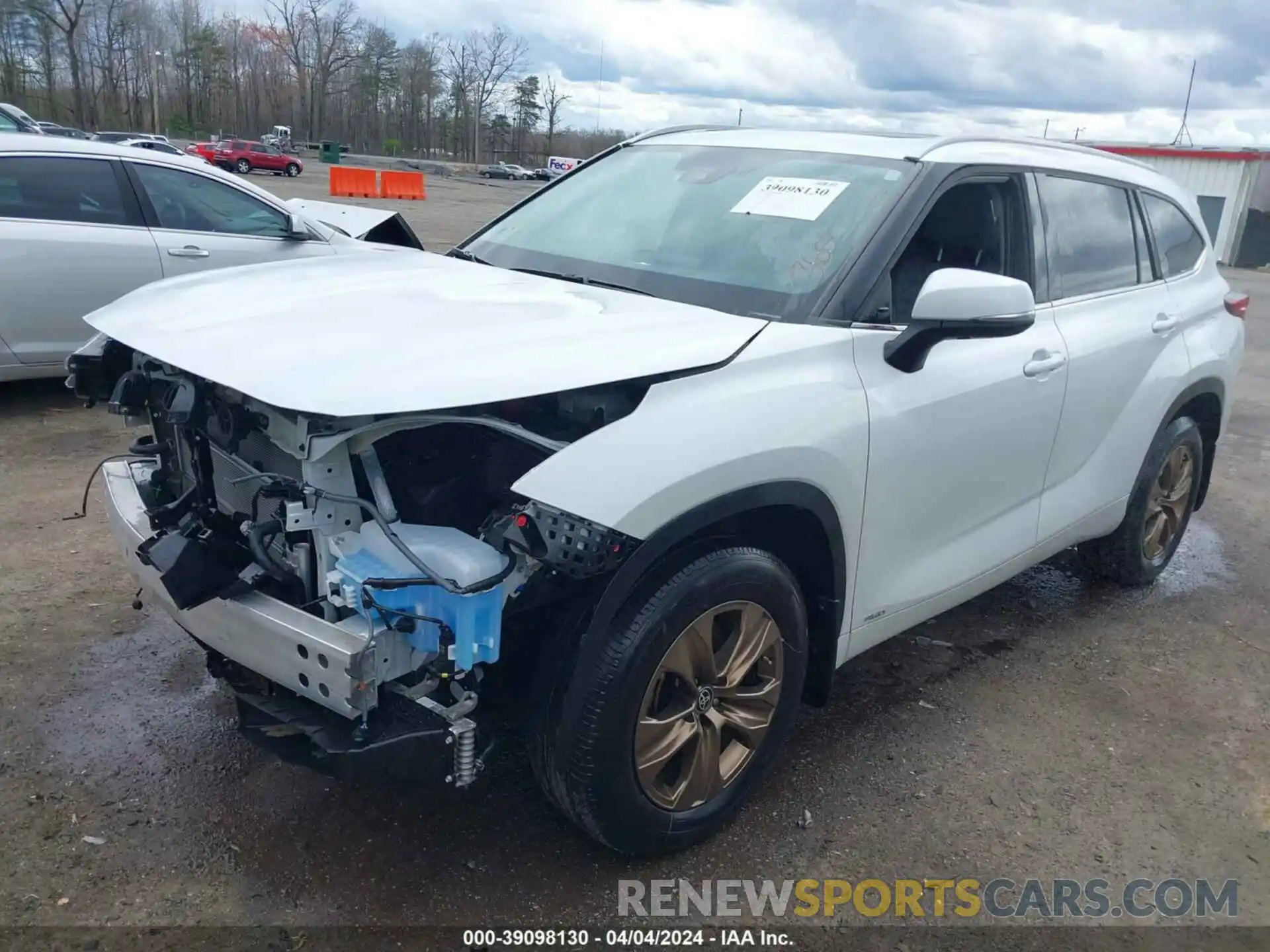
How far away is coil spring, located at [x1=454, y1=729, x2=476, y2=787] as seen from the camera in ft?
7.30

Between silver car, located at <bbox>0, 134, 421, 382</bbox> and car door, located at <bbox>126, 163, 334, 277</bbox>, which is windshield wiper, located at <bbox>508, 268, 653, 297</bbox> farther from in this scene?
car door, located at <bbox>126, 163, 334, 277</bbox>

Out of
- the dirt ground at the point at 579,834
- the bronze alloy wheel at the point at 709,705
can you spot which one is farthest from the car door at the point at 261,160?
the bronze alloy wheel at the point at 709,705

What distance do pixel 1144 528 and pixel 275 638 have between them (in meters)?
3.77

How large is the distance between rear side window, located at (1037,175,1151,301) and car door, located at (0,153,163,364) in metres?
5.29

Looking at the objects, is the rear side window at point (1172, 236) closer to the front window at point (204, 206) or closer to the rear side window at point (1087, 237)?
the rear side window at point (1087, 237)

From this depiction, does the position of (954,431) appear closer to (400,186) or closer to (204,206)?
(204,206)

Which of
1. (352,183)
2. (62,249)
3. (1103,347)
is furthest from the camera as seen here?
(352,183)

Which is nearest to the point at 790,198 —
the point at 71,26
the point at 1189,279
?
the point at 1189,279

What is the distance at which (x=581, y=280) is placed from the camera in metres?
3.22

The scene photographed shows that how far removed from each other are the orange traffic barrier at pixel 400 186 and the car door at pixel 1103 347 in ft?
97.9

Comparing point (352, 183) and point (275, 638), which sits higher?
point (352, 183)

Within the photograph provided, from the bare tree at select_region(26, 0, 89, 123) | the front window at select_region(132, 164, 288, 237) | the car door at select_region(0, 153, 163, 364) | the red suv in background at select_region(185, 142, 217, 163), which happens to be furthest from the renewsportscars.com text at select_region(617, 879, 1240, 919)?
the bare tree at select_region(26, 0, 89, 123)

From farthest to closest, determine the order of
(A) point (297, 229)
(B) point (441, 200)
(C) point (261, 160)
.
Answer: (C) point (261, 160) → (B) point (441, 200) → (A) point (297, 229)

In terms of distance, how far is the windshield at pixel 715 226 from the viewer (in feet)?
9.69
